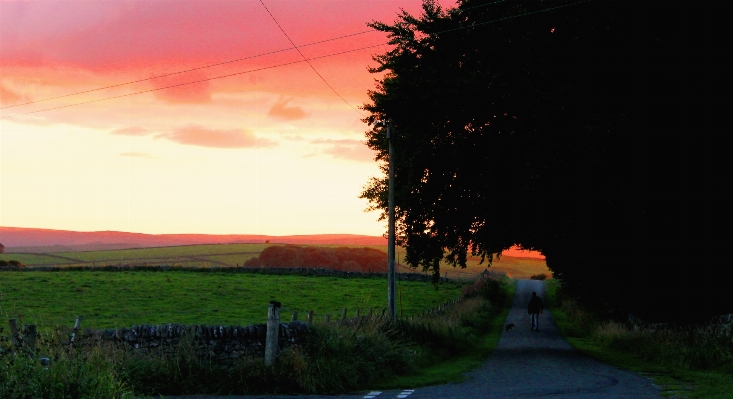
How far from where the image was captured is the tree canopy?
2492 centimetres

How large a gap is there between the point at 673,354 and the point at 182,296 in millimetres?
41031

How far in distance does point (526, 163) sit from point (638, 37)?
4.98 meters

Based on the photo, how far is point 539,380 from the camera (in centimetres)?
2056

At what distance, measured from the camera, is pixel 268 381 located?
18.2 metres

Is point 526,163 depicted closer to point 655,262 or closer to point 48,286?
point 655,262

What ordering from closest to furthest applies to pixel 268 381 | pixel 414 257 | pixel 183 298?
pixel 268 381 < pixel 414 257 < pixel 183 298

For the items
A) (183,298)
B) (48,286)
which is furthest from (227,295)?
(48,286)

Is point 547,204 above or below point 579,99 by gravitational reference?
below

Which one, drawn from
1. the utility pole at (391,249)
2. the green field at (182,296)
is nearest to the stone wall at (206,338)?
the utility pole at (391,249)

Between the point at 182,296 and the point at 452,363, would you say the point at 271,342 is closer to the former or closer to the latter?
the point at 452,363

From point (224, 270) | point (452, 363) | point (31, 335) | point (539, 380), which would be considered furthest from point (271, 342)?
point (224, 270)

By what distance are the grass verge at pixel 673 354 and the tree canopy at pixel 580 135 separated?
1317 millimetres

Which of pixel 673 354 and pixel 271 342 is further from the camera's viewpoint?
pixel 673 354

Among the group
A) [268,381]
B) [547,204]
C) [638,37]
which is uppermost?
[638,37]
